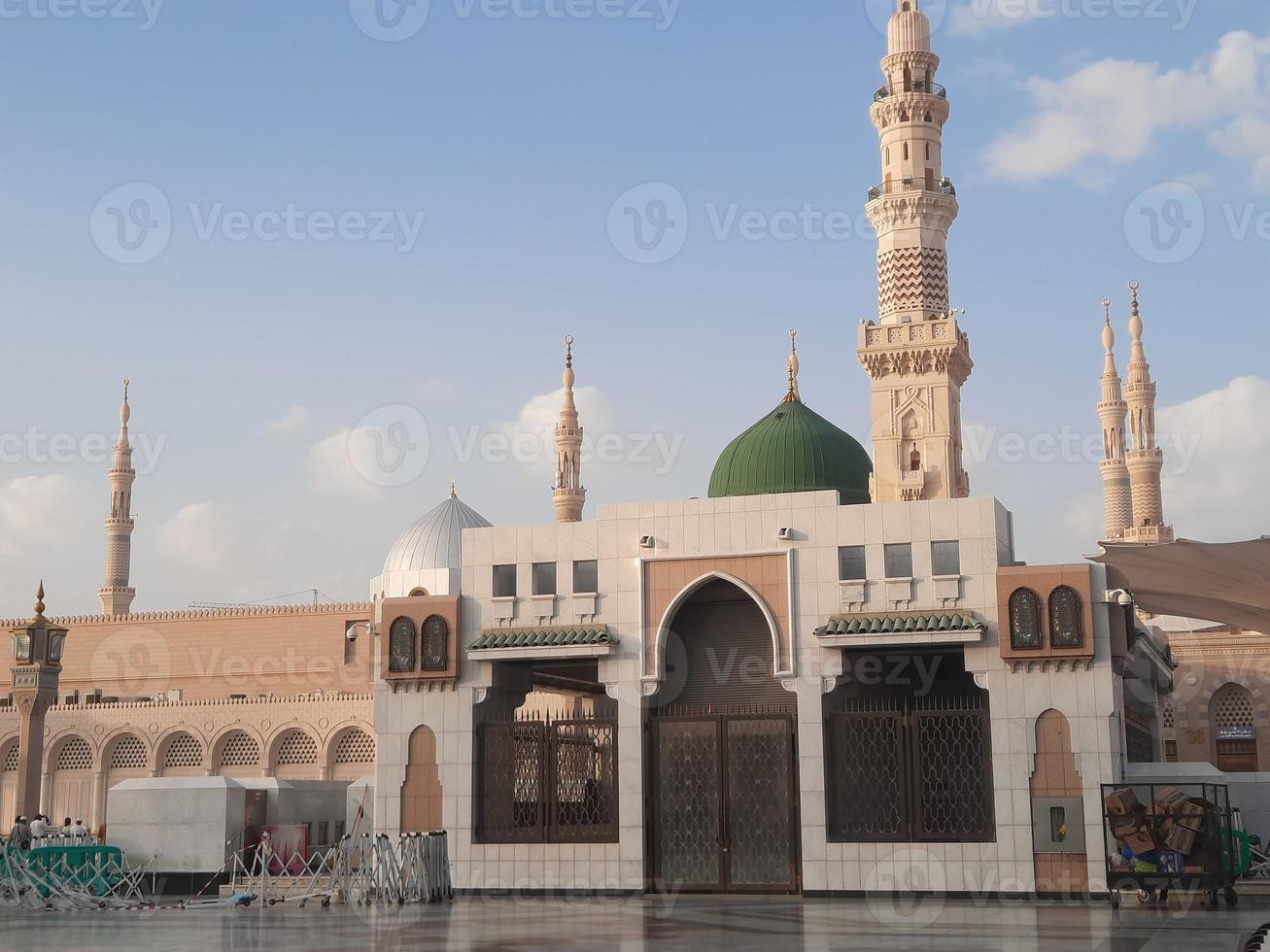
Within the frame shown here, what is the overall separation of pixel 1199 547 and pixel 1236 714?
20.4 m

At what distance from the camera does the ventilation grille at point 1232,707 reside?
39.1 meters

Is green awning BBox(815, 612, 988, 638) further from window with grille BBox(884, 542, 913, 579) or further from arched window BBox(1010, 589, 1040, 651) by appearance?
window with grille BBox(884, 542, 913, 579)

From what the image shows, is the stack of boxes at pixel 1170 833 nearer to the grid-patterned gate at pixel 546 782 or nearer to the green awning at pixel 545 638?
the grid-patterned gate at pixel 546 782

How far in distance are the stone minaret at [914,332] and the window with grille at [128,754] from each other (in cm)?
2733

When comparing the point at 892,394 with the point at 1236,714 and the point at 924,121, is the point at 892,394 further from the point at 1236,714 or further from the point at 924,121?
the point at 1236,714

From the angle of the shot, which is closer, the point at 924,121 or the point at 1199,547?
the point at 1199,547

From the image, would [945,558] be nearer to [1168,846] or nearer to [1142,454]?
Result: [1168,846]

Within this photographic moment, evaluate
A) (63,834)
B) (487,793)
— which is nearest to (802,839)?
(487,793)

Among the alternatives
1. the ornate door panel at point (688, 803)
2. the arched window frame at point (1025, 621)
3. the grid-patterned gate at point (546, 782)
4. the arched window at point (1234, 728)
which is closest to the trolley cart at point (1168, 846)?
the arched window frame at point (1025, 621)

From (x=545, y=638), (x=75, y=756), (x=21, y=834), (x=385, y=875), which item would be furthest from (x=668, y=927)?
(x=75, y=756)

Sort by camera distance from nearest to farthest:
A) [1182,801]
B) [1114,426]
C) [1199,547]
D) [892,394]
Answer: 1. [1182,801]
2. [1199,547]
3. [892,394]
4. [1114,426]

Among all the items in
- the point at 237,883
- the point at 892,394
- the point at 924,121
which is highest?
the point at 924,121

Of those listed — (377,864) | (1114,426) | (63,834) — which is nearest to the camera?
(377,864)

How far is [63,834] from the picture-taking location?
23281 mm
